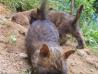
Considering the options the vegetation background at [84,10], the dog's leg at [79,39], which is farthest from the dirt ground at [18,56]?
the vegetation background at [84,10]

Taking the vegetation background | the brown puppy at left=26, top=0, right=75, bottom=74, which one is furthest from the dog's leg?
the brown puppy at left=26, top=0, right=75, bottom=74

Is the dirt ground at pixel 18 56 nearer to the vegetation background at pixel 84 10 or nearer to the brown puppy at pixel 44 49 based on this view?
the brown puppy at pixel 44 49

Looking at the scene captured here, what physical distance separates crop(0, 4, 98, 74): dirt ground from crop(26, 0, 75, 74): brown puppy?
0.59ft

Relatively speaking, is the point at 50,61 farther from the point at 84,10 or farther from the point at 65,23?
the point at 84,10

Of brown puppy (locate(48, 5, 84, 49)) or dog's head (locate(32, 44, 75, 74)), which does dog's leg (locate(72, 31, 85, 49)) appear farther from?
dog's head (locate(32, 44, 75, 74))

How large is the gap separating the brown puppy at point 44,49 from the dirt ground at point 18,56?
0.59 ft

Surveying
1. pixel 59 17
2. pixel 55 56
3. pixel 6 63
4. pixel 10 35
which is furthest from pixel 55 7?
pixel 55 56

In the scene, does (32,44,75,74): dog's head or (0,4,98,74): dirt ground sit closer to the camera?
(32,44,75,74): dog's head

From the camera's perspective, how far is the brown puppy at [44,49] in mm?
3348

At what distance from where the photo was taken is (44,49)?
3.36m

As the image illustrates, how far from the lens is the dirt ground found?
3902 mm

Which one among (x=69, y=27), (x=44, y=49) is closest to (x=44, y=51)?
(x=44, y=49)

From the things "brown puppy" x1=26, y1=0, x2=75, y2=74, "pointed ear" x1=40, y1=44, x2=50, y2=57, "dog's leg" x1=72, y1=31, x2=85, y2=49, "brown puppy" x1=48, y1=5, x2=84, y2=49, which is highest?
"pointed ear" x1=40, y1=44, x2=50, y2=57

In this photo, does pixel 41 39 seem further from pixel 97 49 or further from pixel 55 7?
pixel 55 7
